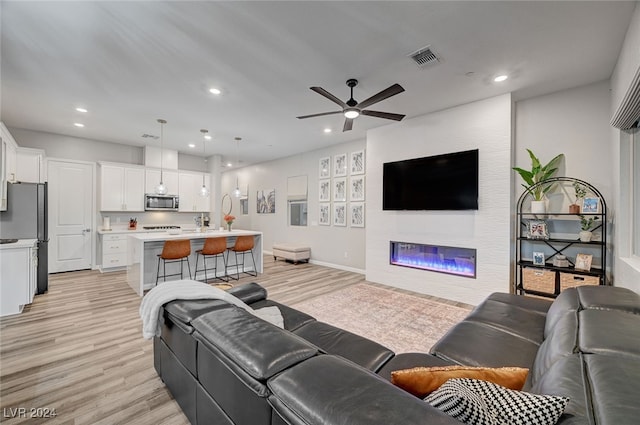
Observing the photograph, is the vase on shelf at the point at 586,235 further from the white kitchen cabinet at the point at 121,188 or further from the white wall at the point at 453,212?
the white kitchen cabinet at the point at 121,188

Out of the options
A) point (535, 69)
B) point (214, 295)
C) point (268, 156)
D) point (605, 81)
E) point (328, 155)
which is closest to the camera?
point (214, 295)

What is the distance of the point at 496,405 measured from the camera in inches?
29.5

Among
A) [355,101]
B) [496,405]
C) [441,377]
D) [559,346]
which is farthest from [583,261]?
[496,405]

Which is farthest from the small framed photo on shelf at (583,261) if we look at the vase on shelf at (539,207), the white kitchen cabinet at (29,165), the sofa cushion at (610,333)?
the white kitchen cabinet at (29,165)

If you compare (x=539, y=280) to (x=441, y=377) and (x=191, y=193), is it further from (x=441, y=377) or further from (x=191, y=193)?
(x=191, y=193)

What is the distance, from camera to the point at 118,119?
4711mm

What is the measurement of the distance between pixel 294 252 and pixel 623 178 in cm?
568

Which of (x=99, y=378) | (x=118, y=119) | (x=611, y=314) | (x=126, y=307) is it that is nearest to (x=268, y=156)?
(x=118, y=119)

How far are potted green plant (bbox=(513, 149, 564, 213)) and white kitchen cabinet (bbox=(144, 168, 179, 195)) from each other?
719cm

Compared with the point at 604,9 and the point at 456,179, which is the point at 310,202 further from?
the point at 604,9

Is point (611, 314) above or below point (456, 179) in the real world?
below

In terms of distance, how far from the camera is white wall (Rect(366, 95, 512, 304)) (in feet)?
12.0

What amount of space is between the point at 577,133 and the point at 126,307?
644 centimetres

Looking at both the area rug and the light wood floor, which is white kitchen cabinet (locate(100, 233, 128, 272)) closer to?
the light wood floor
